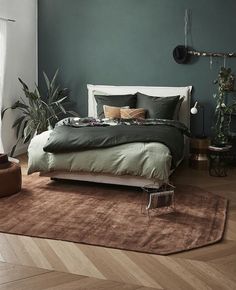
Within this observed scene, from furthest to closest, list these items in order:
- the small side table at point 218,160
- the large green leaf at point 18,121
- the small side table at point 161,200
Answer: the large green leaf at point 18,121
the small side table at point 218,160
the small side table at point 161,200

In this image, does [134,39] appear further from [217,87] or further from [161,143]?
[161,143]

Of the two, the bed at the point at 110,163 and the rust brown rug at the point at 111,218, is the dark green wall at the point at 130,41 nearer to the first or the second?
the bed at the point at 110,163

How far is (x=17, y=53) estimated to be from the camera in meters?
6.21

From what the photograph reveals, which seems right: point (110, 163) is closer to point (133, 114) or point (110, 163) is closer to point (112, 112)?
point (133, 114)

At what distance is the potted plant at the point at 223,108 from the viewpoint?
5.58 m

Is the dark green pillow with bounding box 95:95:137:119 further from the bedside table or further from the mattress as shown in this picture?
the mattress

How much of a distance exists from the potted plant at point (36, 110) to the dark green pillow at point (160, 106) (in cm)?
123

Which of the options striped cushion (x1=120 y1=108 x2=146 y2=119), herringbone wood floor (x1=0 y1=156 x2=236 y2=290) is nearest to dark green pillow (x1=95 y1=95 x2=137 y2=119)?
striped cushion (x1=120 y1=108 x2=146 y2=119)

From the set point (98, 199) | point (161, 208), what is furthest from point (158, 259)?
point (98, 199)

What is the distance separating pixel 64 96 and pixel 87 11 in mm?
1332

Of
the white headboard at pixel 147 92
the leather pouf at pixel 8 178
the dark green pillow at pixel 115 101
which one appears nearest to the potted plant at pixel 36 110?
the white headboard at pixel 147 92

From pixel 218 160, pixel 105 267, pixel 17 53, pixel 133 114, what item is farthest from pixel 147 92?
pixel 105 267

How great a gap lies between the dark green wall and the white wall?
0.58ft

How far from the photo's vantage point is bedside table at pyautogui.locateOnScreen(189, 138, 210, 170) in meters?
5.60
